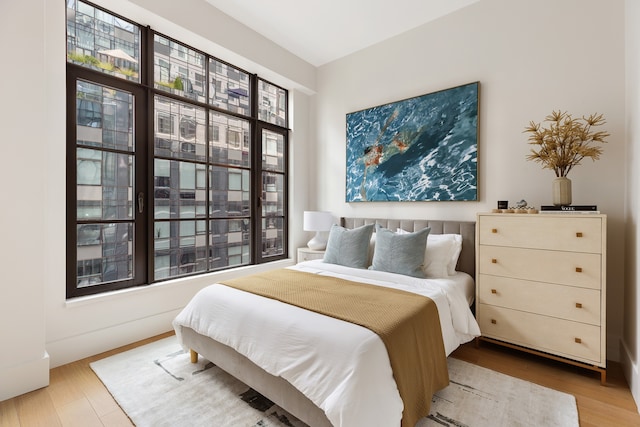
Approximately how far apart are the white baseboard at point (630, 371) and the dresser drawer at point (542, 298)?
30 cm

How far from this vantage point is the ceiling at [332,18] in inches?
113

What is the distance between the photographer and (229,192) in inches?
135

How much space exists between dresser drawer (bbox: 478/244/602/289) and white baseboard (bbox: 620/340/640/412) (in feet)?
1.70

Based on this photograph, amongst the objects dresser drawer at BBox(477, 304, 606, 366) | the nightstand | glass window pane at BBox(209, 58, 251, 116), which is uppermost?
glass window pane at BBox(209, 58, 251, 116)

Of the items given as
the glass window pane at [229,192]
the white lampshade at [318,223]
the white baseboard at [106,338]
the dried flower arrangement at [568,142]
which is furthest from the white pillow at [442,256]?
the white baseboard at [106,338]

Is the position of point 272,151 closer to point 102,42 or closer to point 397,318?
point 102,42

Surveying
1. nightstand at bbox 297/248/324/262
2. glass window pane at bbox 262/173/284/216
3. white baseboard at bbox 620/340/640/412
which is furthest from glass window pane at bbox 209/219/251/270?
white baseboard at bbox 620/340/640/412

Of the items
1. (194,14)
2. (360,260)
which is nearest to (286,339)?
(360,260)

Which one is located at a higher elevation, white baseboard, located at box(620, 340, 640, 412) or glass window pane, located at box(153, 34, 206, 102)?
glass window pane, located at box(153, 34, 206, 102)

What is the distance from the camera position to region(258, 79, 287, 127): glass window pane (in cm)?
376

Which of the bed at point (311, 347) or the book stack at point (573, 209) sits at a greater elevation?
the book stack at point (573, 209)

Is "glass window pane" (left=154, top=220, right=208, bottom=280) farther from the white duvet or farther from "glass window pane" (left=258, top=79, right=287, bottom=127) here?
"glass window pane" (left=258, top=79, right=287, bottom=127)

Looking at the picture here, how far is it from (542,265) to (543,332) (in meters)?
0.49

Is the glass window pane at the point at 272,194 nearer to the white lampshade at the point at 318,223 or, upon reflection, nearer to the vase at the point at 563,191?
the white lampshade at the point at 318,223
